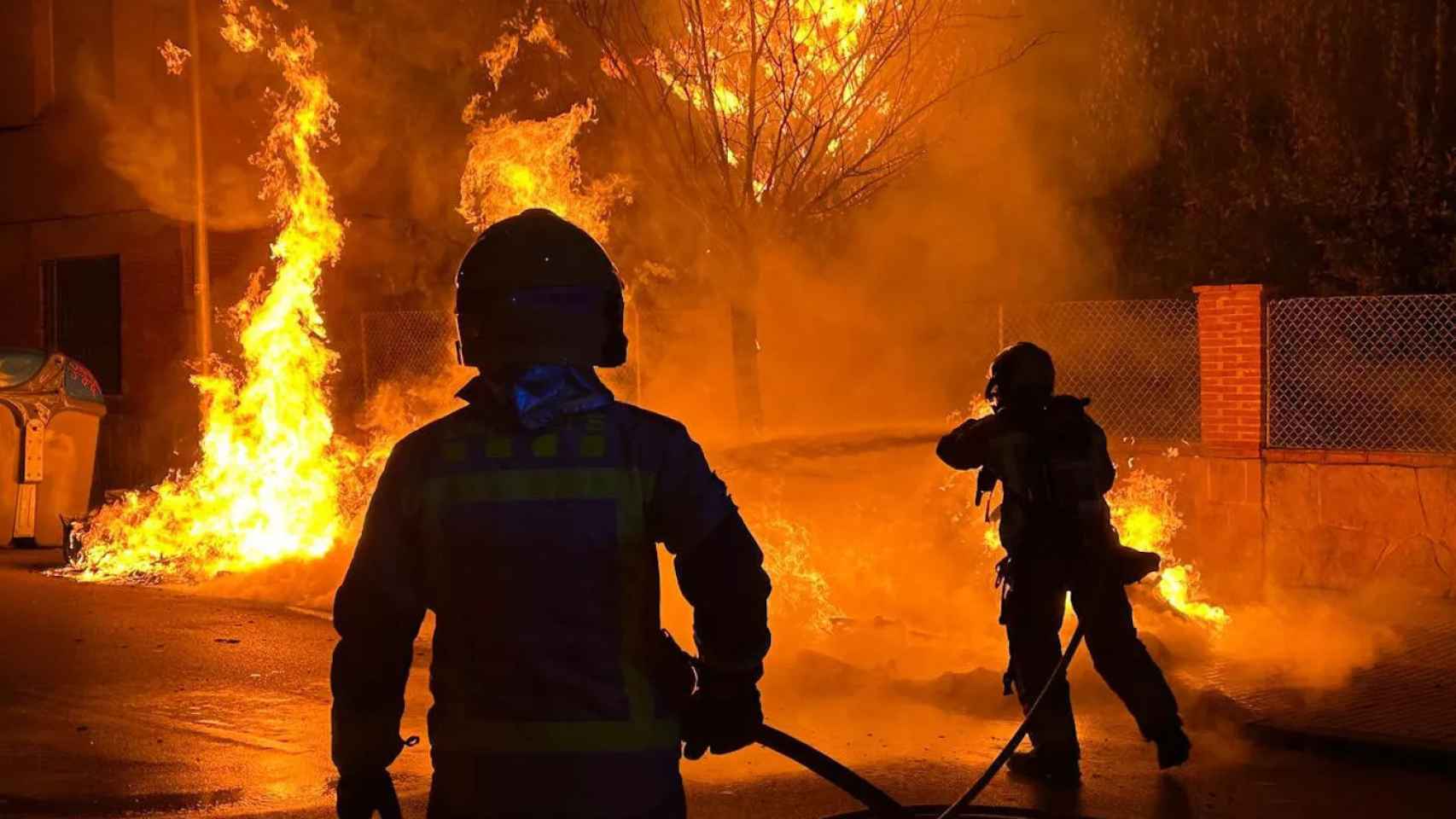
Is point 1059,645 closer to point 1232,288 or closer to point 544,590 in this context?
point 544,590

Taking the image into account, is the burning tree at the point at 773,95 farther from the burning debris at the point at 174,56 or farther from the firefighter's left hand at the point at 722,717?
the firefighter's left hand at the point at 722,717

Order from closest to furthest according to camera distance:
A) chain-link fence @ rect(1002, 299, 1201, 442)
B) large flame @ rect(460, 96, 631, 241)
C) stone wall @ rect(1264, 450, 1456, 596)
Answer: stone wall @ rect(1264, 450, 1456, 596)
chain-link fence @ rect(1002, 299, 1201, 442)
large flame @ rect(460, 96, 631, 241)

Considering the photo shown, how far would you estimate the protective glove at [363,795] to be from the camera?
2805 mm

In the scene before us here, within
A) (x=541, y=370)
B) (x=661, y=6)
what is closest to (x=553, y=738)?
(x=541, y=370)

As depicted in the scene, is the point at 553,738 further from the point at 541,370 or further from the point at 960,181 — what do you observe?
the point at 960,181

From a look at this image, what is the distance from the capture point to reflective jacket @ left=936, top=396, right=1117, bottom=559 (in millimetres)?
6000

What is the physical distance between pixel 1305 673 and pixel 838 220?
28.0ft

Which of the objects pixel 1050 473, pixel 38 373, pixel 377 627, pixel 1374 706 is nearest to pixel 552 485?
pixel 377 627

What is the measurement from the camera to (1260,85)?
15688mm

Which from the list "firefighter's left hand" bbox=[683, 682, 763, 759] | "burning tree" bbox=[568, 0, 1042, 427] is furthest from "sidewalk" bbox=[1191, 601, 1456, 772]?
"burning tree" bbox=[568, 0, 1042, 427]

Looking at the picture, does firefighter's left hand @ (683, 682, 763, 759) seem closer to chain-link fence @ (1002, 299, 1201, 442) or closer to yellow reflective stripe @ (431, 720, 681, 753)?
yellow reflective stripe @ (431, 720, 681, 753)

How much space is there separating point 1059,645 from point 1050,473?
0.67 m

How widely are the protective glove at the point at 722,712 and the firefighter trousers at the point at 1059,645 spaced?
3316 mm

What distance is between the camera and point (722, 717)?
2.81 m
